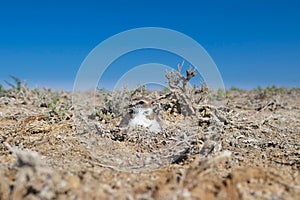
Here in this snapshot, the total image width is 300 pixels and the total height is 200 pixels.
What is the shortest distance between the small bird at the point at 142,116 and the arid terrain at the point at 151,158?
0.45 ft

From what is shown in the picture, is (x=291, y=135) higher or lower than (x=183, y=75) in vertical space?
lower

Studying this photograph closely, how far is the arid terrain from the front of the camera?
1928 millimetres

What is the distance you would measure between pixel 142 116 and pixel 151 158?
3.00 feet

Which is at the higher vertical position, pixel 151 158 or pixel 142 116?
pixel 142 116

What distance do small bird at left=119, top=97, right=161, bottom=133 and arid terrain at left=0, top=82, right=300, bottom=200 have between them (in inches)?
5.4

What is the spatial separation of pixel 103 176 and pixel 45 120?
2.58 m

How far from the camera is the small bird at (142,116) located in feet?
12.6

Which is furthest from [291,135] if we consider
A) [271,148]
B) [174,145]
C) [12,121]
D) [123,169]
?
[12,121]

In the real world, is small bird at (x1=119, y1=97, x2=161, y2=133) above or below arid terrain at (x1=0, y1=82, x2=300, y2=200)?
above

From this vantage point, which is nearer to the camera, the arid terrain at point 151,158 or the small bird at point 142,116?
the arid terrain at point 151,158

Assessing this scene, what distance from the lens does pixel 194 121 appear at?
4258 millimetres

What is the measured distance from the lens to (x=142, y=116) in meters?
3.89

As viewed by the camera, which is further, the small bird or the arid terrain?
the small bird

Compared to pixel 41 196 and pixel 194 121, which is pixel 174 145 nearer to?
pixel 194 121
